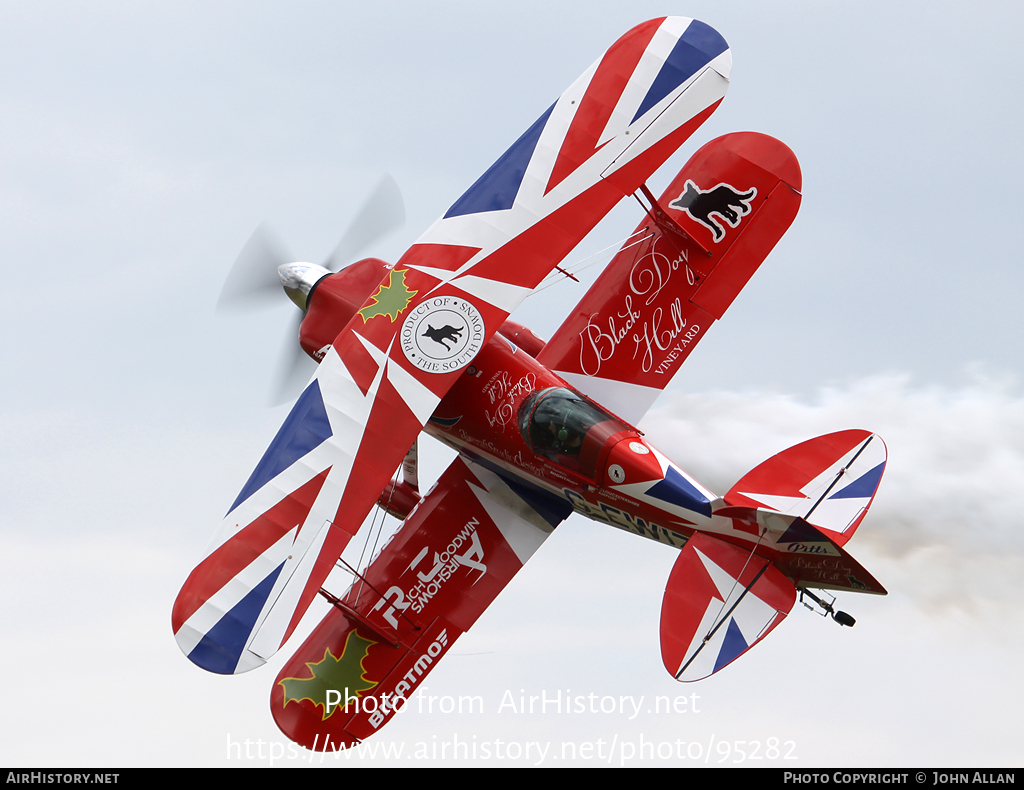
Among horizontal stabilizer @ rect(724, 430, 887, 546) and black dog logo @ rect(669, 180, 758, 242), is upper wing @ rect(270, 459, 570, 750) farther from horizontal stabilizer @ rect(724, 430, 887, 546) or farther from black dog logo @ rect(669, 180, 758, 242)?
black dog logo @ rect(669, 180, 758, 242)

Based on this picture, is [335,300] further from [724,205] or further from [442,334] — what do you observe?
[724,205]

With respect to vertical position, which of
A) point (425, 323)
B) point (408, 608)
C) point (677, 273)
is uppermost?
point (677, 273)

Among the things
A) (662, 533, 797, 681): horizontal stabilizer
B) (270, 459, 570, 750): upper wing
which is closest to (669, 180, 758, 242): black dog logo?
(270, 459, 570, 750): upper wing

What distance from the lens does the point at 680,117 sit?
31.6ft

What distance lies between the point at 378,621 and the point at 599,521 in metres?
2.21

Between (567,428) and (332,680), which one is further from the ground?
(567,428)

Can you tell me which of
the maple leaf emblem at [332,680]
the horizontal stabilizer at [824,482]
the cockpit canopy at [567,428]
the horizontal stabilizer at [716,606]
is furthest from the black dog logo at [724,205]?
the maple leaf emblem at [332,680]

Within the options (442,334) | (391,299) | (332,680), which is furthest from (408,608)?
(391,299)

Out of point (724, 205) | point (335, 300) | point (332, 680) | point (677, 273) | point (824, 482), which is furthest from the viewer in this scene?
Answer: point (724, 205)

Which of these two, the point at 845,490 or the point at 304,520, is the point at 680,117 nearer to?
the point at 845,490

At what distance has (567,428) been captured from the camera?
9.16 metres

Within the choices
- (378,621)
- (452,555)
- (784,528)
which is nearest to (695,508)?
(784,528)

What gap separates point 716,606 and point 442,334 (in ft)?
10.3

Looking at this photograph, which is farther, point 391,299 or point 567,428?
point 567,428
